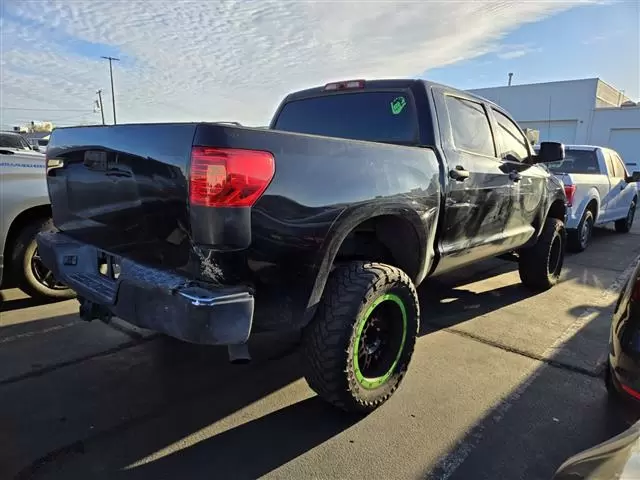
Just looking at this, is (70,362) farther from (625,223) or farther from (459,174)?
(625,223)

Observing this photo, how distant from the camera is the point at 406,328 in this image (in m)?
3.16

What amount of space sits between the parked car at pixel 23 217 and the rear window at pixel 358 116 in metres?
2.29

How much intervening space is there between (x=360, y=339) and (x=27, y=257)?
11.2 ft

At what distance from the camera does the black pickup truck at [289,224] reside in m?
2.17

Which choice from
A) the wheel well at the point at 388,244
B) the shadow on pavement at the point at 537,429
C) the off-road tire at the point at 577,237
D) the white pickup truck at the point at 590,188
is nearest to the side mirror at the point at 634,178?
the white pickup truck at the point at 590,188

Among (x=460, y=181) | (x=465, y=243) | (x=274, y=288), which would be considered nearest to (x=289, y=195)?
(x=274, y=288)

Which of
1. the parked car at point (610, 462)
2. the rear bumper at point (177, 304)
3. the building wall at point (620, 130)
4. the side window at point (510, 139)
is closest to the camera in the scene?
the parked car at point (610, 462)

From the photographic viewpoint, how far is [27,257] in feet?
14.8

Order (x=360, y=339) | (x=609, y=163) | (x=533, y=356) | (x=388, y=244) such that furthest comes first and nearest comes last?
(x=609, y=163), (x=533, y=356), (x=388, y=244), (x=360, y=339)

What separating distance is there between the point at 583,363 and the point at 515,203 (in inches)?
61.0

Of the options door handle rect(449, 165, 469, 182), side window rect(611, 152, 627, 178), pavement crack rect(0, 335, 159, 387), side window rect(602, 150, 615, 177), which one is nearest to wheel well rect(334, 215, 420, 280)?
door handle rect(449, 165, 469, 182)

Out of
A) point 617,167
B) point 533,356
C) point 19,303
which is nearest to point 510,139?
point 533,356

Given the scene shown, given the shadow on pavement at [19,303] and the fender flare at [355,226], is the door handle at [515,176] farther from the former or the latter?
the shadow on pavement at [19,303]

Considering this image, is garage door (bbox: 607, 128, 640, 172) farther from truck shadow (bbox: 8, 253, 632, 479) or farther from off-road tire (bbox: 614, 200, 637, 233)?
truck shadow (bbox: 8, 253, 632, 479)
